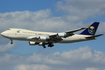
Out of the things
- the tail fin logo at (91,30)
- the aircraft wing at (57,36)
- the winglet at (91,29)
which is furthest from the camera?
the tail fin logo at (91,30)

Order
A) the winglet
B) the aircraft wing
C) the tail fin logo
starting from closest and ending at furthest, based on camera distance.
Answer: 1. the aircraft wing
2. the winglet
3. the tail fin logo

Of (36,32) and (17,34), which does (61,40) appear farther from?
(17,34)

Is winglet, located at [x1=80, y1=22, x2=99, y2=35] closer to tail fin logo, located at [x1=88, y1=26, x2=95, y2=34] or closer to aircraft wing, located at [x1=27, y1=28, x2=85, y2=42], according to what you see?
tail fin logo, located at [x1=88, y1=26, x2=95, y2=34]

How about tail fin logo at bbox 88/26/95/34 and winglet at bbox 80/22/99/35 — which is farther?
tail fin logo at bbox 88/26/95/34

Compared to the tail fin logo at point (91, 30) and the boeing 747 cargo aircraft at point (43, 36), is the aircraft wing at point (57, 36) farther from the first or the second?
the tail fin logo at point (91, 30)

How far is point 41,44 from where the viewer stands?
76375mm

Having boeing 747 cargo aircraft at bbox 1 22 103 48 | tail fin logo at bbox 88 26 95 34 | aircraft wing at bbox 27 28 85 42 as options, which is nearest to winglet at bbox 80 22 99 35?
tail fin logo at bbox 88 26 95 34

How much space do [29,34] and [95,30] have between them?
92.9 feet

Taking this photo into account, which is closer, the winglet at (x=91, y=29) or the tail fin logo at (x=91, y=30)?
the winglet at (x=91, y=29)

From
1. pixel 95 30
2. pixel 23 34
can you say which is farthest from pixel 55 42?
pixel 95 30

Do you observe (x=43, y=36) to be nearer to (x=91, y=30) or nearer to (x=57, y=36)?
(x=57, y=36)

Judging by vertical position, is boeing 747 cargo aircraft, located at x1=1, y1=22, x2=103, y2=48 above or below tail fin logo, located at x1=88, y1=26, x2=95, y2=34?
below

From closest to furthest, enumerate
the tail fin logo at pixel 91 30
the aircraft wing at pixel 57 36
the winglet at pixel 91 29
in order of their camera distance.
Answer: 1. the aircraft wing at pixel 57 36
2. the winglet at pixel 91 29
3. the tail fin logo at pixel 91 30

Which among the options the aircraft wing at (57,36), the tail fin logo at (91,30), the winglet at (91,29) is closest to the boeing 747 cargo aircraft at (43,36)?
the aircraft wing at (57,36)
